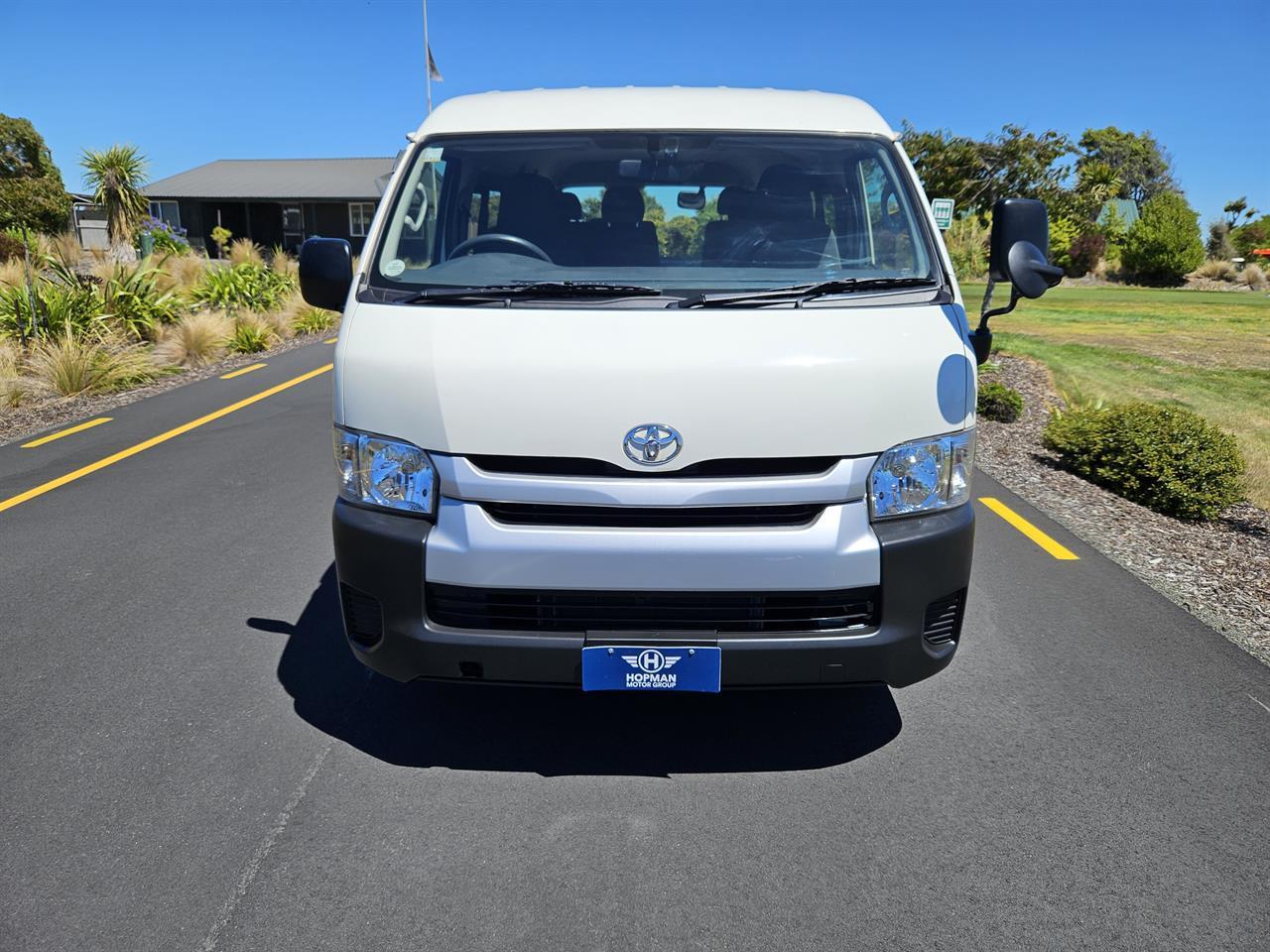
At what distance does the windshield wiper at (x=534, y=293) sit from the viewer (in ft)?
11.2

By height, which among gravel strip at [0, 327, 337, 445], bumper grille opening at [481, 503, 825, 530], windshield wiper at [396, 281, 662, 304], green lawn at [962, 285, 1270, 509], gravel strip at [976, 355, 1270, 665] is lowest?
green lawn at [962, 285, 1270, 509]

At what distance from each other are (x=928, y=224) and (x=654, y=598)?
179cm

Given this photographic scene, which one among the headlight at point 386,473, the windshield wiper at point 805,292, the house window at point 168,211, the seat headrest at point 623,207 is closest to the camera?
the headlight at point 386,473

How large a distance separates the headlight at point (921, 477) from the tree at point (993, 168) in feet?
45.9

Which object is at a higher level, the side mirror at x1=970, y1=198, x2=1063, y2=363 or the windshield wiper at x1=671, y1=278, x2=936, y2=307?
the side mirror at x1=970, y1=198, x2=1063, y2=363

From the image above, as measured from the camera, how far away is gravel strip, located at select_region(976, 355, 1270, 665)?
5.09 m

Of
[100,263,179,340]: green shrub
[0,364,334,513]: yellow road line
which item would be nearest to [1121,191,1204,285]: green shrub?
[100,263,179,340]: green shrub

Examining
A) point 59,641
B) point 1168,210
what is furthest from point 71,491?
point 1168,210

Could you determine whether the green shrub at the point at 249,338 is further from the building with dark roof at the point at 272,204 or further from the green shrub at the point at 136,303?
the building with dark roof at the point at 272,204

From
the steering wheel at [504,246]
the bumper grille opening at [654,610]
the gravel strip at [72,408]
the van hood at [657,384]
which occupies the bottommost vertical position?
the gravel strip at [72,408]

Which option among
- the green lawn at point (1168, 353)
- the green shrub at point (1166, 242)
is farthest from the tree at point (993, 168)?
the green shrub at point (1166, 242)

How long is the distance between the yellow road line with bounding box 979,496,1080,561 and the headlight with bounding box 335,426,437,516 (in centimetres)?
412

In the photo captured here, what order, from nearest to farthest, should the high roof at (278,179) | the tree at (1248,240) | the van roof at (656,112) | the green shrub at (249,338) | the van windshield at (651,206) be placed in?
the van windshield at (651,206) → the van roof at (656,112) → the green shrub at (249,338) → the high roof at (278,179) → the tree at (1248,240)

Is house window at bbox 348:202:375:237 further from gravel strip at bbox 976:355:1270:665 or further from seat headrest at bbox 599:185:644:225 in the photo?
seat headrest at bbox 599:185:644:225
